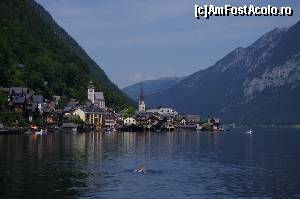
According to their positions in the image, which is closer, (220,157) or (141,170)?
(141,170)

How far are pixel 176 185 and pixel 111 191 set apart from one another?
8384mm

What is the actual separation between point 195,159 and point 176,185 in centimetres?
3353

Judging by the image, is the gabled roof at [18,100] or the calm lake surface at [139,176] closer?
the calm lake surface at [139,176]

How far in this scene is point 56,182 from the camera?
6172 cm

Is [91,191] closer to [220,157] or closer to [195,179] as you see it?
[195,179]

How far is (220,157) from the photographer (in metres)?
103

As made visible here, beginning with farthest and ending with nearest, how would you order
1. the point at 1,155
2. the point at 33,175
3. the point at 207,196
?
the point at 1,155, the point at 33,175, the point at 207,196

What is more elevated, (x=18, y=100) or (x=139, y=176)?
(x=18, y=100)

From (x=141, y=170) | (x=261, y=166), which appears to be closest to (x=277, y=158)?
(x=261, y=166)

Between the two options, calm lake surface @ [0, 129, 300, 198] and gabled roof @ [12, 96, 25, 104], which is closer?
calm lake surface @ [0, 129, 300, 198]

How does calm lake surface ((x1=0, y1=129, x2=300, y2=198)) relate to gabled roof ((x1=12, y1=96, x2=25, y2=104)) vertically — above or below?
below

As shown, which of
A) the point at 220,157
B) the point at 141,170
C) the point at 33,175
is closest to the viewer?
the point at 33,175

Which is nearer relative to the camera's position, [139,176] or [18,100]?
[139,176]

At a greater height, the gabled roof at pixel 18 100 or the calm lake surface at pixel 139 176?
the gabled roof at pixel 18 100
